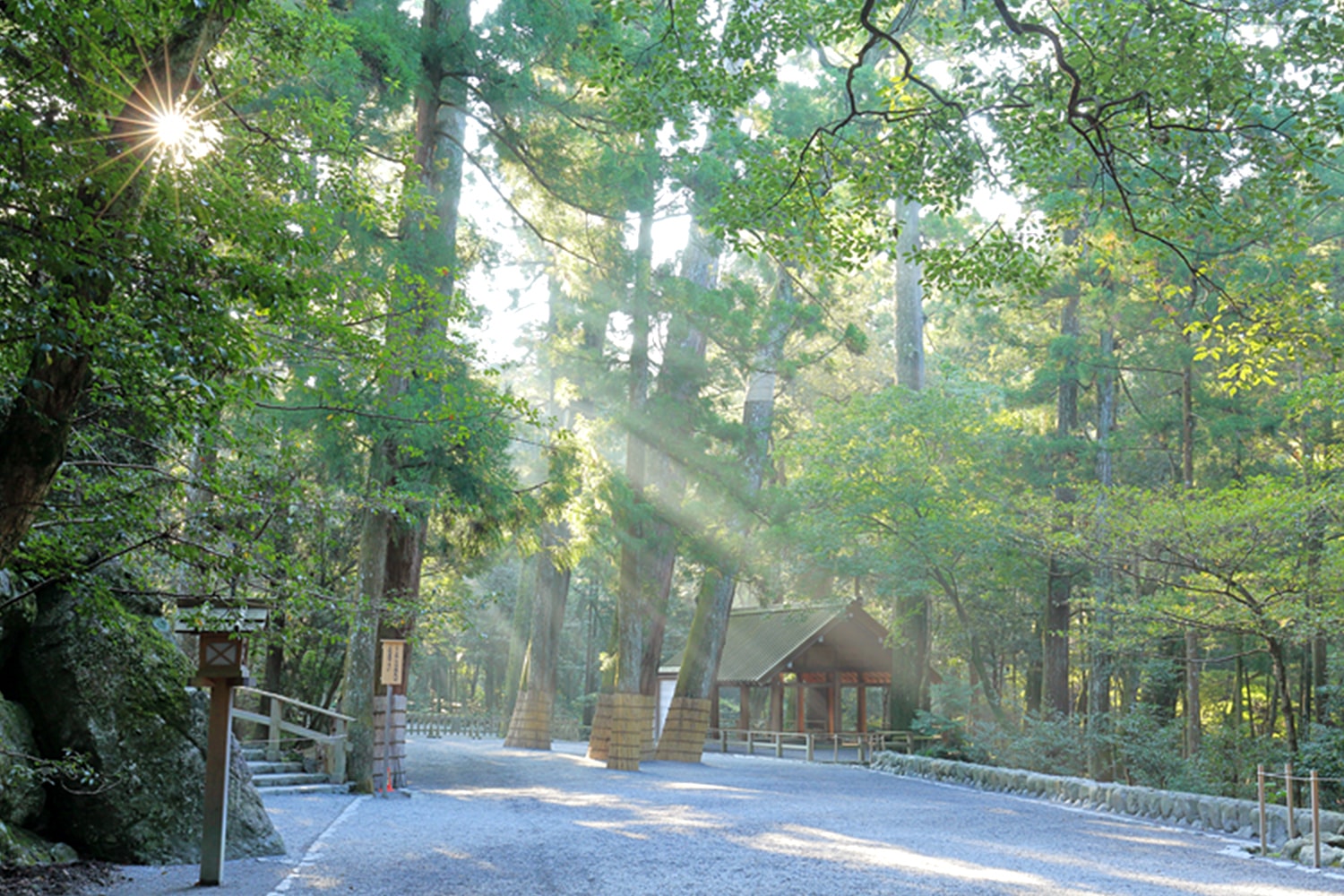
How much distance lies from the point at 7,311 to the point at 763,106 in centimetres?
1657

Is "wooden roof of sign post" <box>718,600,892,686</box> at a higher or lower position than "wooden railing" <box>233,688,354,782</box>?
higher

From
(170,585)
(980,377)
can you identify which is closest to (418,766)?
(170,585)

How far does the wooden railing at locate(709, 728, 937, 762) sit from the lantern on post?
47.5ft

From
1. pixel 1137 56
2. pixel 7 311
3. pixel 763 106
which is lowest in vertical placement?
pixel 7 311

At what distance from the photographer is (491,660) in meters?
39.1

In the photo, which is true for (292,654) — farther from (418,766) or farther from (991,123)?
(991,123)

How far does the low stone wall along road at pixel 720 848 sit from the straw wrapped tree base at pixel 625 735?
2.06m

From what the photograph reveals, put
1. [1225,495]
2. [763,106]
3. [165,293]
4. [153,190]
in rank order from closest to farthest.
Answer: [165,293]
[153,190]
[1225,495]
[763,106]

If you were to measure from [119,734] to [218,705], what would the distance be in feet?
3.23

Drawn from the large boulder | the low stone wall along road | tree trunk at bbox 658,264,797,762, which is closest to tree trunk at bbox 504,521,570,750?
tree trunk at bbox 658,264,797,762

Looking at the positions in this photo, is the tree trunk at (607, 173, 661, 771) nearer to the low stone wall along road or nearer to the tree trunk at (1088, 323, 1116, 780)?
the low stone wall along road

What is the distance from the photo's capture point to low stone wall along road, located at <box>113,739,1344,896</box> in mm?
6691

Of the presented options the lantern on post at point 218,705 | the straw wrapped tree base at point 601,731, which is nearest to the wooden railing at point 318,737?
the straw wrapped tree base at point 601,731

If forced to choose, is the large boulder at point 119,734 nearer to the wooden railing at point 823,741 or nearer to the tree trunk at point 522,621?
the wooden railing at point 823,741
